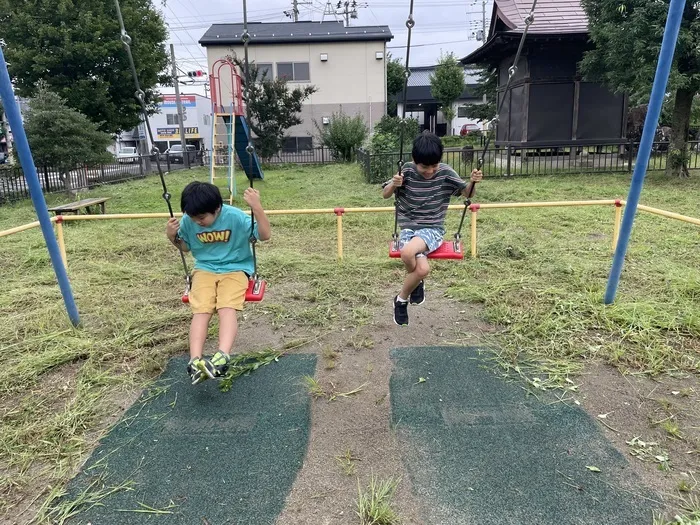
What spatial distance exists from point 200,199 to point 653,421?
249cm

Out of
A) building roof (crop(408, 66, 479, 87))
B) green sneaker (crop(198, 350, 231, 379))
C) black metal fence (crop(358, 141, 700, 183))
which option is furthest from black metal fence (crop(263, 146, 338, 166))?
building roof (crop(408, 66, 479, 87))

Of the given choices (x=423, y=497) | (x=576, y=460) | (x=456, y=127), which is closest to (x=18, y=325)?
(x=423, y=497)

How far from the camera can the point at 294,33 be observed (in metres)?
25.1

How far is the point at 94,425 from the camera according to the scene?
2504 millimetres

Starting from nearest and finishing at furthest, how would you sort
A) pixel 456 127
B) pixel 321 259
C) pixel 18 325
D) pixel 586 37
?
pixel 18 325 < pixel 321 259 < pixel 586 37 < pixel 456 127

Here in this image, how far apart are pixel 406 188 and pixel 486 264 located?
2016mm

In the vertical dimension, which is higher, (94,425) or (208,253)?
(208,253)

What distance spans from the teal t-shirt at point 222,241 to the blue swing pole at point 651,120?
7.94 feet

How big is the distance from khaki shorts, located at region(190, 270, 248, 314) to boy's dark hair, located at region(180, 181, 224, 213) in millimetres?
391

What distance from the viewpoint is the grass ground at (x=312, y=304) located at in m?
2.66

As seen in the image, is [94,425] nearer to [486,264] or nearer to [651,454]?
[651,454]

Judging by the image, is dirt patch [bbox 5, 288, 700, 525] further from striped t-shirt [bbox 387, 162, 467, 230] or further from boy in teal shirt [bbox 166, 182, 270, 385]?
striped t-shirt [bbox 387, 162, 467, 230]

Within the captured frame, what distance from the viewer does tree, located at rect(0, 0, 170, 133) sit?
568 inches

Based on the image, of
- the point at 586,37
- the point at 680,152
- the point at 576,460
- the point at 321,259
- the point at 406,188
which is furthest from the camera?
the point at 586,37
